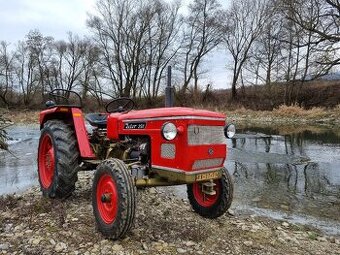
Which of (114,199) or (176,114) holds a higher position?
(176,114)

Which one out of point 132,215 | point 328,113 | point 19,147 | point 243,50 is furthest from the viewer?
point 243,50

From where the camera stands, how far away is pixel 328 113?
2642 centimetres

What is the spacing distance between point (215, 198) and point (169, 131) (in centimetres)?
149

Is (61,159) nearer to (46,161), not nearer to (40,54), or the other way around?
Answer: (46,161)

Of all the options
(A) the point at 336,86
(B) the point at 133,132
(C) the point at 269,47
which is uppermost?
(C) the point at 269,47

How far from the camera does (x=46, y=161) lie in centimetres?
610

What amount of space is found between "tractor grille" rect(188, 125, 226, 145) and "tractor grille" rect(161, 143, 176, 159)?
0.20 m

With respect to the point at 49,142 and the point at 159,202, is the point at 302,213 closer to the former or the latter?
the point at 159,202

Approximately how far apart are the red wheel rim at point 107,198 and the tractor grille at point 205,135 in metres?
0.95

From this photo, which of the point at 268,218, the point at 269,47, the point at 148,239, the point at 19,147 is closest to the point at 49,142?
the point at 148,239

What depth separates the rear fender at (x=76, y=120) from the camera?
5250mm

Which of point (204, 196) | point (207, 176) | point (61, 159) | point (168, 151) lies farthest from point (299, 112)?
point (168, 151)

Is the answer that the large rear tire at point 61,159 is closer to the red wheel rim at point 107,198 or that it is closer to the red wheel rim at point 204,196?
the red wheel rim at point 107,198

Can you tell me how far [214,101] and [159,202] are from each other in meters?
32.8
